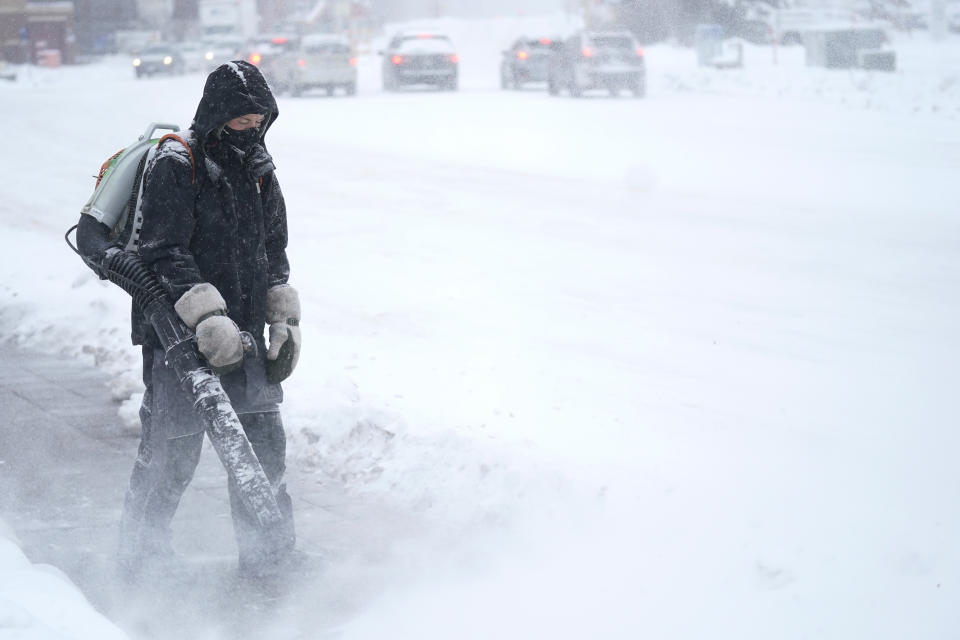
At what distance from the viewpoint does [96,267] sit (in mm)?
3443

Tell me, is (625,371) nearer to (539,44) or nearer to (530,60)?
(530,60)

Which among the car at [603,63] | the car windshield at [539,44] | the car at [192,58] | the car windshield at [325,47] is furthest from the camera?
the car at [192,58]

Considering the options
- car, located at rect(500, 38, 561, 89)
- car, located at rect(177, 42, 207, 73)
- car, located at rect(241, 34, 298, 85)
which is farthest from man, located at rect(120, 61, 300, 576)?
car, located at rect(177, 42, 207, 73)

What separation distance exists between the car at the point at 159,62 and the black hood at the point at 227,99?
38.4 meters

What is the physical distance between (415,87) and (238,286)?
28.5 m

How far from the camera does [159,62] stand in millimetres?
40438

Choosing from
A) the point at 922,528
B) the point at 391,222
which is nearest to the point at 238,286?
the point at 922,528

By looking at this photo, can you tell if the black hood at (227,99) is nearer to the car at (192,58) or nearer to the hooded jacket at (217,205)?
the hooded jacket at (217,205)

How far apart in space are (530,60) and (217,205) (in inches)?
980

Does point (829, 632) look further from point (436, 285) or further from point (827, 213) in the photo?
point (827, 213)

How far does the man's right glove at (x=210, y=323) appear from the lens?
3.26 metres

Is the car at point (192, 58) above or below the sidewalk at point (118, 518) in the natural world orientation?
above

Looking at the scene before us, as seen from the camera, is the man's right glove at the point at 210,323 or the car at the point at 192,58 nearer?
the man's right glove at the point at 210,323

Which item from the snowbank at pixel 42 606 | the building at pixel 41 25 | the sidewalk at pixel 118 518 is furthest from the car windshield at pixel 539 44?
the building at pixel 41 25
